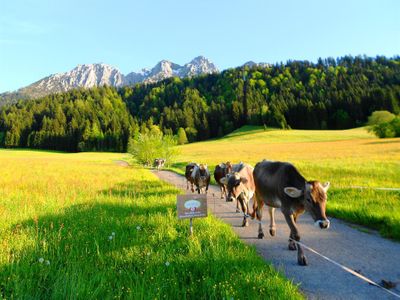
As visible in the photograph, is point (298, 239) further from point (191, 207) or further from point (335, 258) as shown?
point (191, 207)

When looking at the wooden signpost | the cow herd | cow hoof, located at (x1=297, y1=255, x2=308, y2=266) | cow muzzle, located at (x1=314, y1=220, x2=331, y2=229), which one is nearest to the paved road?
cow hoof, located at (x1=297, y1=255, x2=308, y2=266)

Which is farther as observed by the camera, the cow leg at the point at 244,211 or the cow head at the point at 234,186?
the cow head at the point at 234,186

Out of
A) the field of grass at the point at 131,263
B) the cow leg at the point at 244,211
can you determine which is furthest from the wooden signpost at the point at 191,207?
the cow leg at the point at 244,211

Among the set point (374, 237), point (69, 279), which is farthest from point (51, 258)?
point (374, 237)

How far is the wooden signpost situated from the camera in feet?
21.9

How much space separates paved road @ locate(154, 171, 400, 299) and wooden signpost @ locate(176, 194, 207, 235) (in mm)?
1785

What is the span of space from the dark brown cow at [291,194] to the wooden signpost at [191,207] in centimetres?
195

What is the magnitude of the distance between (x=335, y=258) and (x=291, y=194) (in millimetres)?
1951

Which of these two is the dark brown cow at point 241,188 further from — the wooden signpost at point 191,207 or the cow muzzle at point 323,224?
the cow muzzle at point 323,224

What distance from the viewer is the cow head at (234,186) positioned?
984 cm

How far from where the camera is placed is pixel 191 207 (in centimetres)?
676

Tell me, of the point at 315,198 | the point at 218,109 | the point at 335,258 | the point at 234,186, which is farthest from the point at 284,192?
the point at 218,109

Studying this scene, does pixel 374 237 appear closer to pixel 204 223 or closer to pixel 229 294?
pixel 204 223

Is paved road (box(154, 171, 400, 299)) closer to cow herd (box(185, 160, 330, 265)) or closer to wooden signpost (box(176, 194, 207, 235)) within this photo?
cow herd (box(185, 160, 330, 265))
